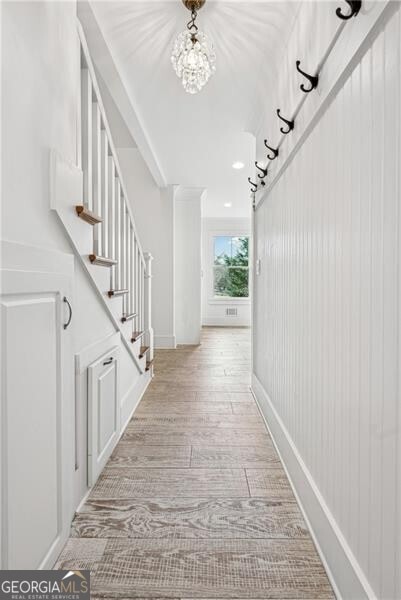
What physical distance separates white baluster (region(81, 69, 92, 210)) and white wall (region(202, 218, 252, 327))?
6856mm

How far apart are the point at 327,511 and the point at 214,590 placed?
17.3 inches

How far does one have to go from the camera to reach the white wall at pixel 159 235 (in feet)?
18.3

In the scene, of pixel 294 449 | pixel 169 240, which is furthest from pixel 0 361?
pixel 169 240

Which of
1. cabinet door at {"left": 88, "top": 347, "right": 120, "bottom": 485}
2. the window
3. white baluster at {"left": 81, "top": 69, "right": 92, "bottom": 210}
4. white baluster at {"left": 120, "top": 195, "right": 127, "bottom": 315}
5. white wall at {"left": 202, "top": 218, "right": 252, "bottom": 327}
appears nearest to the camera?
cabinet door at {"left": 88, "top": 347, "right": 120, "bottom": 485}

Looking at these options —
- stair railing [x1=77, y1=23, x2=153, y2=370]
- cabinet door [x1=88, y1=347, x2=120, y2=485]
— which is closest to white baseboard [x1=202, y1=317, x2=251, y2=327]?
stair railing [x1=77, y1=23, x2=153, y2=370]

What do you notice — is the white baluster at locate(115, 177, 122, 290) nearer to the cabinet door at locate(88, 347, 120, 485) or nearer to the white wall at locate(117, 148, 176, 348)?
the cabinet door at locate(88, 347, 120, 485)

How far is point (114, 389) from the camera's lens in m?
2.14

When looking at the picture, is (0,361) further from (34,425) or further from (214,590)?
(214,590)

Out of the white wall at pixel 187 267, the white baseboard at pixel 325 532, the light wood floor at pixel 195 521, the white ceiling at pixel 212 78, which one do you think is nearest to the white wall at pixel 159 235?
the white wall at pixel 187 267

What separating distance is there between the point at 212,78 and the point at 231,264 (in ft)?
20.7

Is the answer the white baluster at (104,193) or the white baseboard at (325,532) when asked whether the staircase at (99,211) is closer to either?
the white baluster at (104,193)

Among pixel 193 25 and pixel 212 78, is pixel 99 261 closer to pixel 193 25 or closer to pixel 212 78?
pixel 193 25

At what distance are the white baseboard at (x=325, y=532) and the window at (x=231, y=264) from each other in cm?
682

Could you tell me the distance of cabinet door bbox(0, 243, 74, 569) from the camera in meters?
0.98
